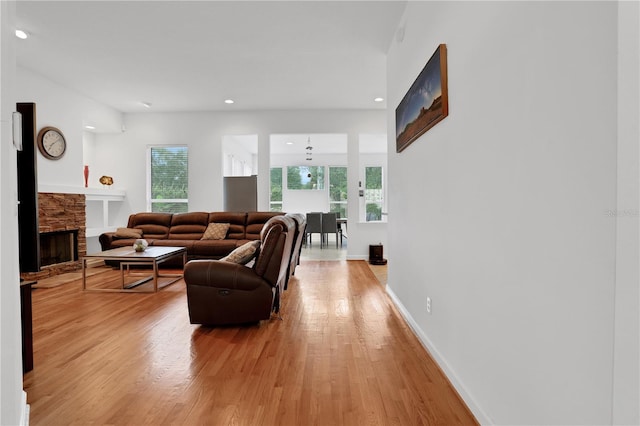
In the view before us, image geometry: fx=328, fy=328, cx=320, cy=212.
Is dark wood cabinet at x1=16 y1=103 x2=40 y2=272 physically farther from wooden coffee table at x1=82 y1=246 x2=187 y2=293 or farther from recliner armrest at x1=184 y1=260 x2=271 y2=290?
wooden coffee table at x1=82 y1=246 x2=187 y2=293

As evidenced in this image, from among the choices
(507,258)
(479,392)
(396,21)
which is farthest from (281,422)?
(396,21)

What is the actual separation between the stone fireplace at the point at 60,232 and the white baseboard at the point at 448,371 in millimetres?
5242

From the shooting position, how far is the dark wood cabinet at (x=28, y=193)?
2100mm

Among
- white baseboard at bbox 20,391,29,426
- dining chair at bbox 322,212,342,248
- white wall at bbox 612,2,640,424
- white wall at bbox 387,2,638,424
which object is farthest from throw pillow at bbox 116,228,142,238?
white wall at bbox 612,2,640,424

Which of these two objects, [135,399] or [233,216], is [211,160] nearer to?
[233,216]

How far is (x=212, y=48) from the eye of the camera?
13.6ft

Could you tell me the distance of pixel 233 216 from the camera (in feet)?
20.7

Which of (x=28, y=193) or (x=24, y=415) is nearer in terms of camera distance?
(x=24, y=415)

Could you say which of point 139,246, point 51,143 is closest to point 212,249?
point 139,246

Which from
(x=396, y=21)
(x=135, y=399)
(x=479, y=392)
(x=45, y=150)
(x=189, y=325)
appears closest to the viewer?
(x=479, y=392)

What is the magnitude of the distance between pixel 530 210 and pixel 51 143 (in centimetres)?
667

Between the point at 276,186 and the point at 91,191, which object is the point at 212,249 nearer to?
the point at 91,191

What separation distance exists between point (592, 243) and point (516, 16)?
91 cm

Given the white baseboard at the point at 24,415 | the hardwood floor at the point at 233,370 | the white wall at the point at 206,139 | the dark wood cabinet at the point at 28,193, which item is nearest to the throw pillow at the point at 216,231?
the white wall at the point at 206,139
